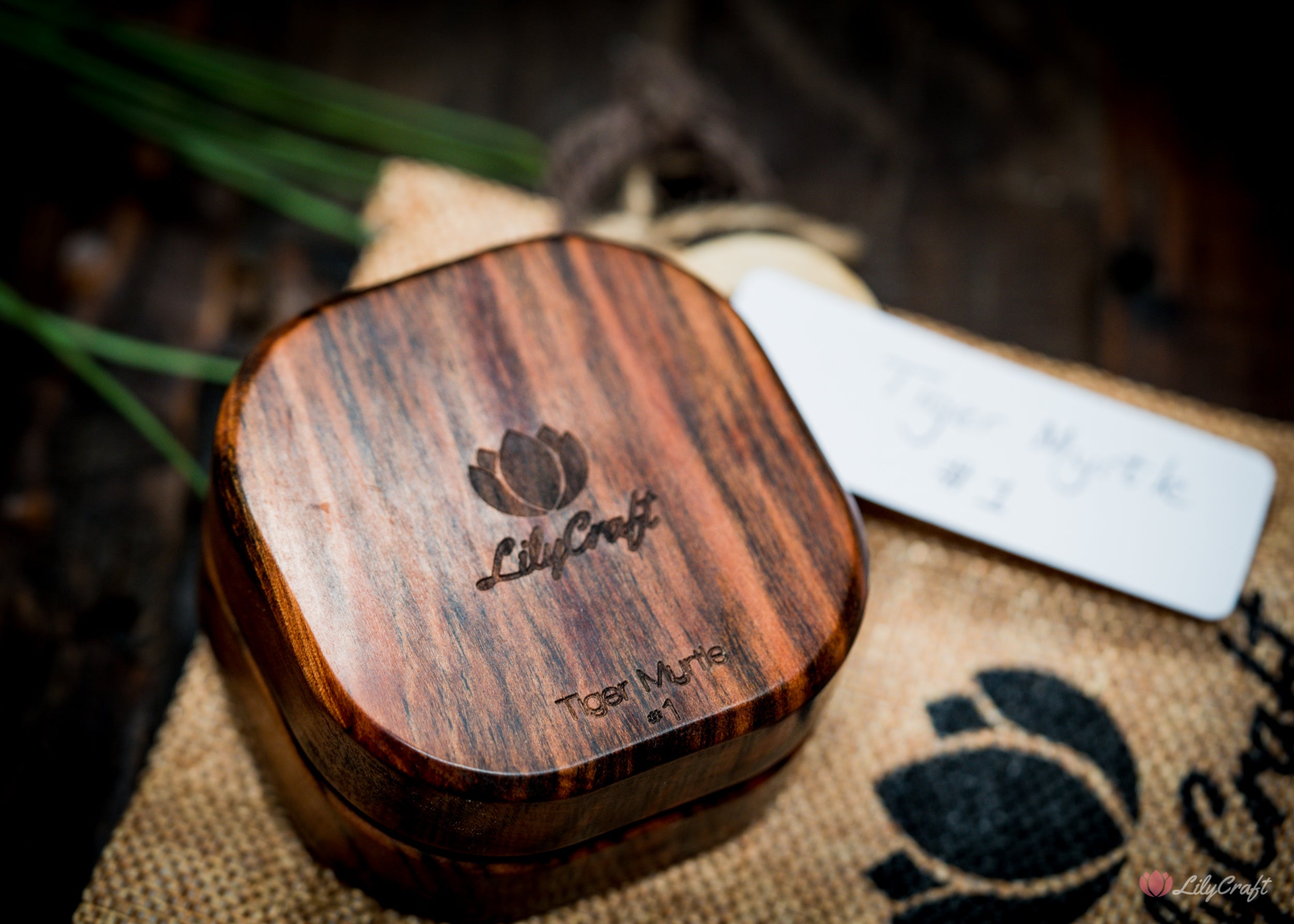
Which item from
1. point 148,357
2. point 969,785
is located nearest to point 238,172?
point 148,357

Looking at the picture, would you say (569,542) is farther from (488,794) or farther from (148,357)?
(148,357)

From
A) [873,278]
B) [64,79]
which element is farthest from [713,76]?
[64,79]

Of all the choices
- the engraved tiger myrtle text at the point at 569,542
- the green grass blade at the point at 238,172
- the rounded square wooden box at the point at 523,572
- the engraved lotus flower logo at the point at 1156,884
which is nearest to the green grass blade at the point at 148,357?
the green grass blade at the point at 238,172

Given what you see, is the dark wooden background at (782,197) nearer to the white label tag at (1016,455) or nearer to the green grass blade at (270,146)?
the green grass blade at (270,146)

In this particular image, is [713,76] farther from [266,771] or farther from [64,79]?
[266,771]

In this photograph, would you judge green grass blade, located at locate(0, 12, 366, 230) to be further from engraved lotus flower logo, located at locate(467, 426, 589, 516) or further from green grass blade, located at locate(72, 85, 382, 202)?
engraved lotus flower logo, located at locate(467, 426, 589, 516)
